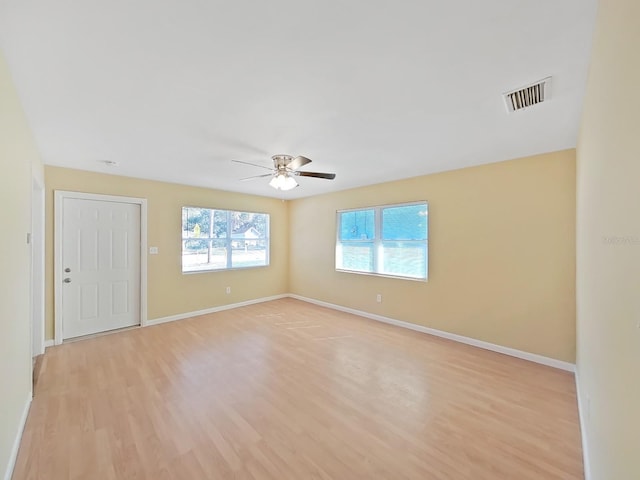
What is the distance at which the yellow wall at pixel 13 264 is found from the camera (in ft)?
5.04

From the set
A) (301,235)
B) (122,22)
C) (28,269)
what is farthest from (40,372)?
(301,235)

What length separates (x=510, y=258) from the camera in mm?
3350

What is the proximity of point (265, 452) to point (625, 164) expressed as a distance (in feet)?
7.70

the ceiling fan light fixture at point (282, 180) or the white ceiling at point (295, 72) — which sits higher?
the white ceiling at point (295, 72)

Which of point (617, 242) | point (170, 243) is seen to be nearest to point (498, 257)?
point (617, 242)

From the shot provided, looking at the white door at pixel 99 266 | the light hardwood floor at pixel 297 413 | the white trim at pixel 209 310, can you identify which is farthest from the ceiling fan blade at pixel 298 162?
the white trim at pixel 209 310

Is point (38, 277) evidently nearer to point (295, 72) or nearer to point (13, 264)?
point (13, 264)

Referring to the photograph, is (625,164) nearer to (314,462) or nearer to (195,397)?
(314,462)

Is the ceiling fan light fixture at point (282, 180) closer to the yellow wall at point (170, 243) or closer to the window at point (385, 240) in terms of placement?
the window at point (385, 240)

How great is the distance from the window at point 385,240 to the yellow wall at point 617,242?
2802 mm

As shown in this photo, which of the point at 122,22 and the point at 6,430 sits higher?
the point at 122,22

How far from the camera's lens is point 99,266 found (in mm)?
4051

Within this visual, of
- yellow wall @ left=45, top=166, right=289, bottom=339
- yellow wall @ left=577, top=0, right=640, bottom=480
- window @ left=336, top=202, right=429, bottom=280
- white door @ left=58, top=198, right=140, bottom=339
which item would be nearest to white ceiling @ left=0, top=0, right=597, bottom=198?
yellow wall @ left=577, top=0, right=640, bottom=480

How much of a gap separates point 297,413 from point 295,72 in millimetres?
2490
